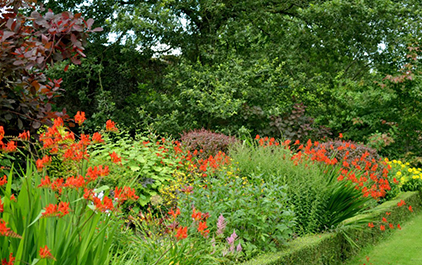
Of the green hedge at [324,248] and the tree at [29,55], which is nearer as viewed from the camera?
the tree at [29,55]

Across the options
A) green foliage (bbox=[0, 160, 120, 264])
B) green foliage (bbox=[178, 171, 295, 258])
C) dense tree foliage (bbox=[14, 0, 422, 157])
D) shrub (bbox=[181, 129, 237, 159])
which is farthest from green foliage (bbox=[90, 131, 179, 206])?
dense tree foliage (bbox=[14, 0, 422, 157])

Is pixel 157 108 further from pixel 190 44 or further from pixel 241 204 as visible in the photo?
pixel 241 204

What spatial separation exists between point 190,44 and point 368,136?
5278mm

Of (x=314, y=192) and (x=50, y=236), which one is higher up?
(x=50, y=236)

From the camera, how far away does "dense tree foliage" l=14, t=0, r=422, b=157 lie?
33.9 feet

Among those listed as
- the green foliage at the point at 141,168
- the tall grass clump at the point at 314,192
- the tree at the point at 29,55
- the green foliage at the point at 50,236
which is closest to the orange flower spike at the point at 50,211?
the green foliage at the point at 50,236

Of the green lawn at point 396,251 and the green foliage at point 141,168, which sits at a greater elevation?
the green foliage at point 141,168

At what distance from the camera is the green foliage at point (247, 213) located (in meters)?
3.79

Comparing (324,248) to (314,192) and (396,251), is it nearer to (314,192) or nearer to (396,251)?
(314,192)

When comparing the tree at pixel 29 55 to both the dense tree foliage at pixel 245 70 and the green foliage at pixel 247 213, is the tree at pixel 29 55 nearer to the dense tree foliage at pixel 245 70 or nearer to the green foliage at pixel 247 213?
the green foliage at pixel 247 213

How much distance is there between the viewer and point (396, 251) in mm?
5539

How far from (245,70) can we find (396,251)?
6615mm

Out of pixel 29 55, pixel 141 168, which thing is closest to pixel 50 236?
pixel 29 55

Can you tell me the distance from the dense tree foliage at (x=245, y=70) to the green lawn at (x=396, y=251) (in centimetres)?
384
